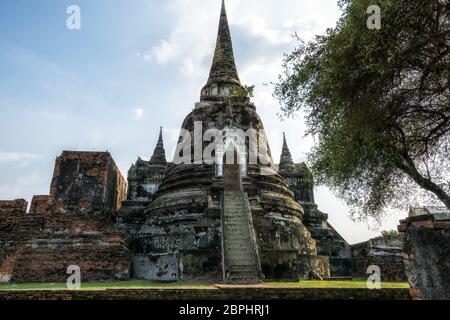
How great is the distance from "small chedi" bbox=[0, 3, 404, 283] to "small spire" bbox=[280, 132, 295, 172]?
5.37m

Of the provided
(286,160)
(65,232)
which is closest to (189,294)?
(65,232)

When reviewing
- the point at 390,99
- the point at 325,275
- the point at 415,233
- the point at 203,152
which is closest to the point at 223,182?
the point at 203,152

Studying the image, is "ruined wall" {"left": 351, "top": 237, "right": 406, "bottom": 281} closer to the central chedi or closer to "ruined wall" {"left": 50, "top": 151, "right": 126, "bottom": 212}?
the central chedi

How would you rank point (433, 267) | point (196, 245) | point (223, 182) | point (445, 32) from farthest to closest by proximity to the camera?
point (223, 182), point (196, 245), point (445, 32), point (433, 267)

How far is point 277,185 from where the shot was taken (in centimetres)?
1544

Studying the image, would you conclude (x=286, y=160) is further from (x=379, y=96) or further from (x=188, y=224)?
(x=379, y=96)

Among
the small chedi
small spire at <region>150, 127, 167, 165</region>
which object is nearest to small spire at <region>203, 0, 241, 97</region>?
the small chedi

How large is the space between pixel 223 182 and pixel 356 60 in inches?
295

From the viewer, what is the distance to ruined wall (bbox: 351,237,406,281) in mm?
13266

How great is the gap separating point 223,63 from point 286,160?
27.3 ft

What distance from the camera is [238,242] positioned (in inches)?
394
